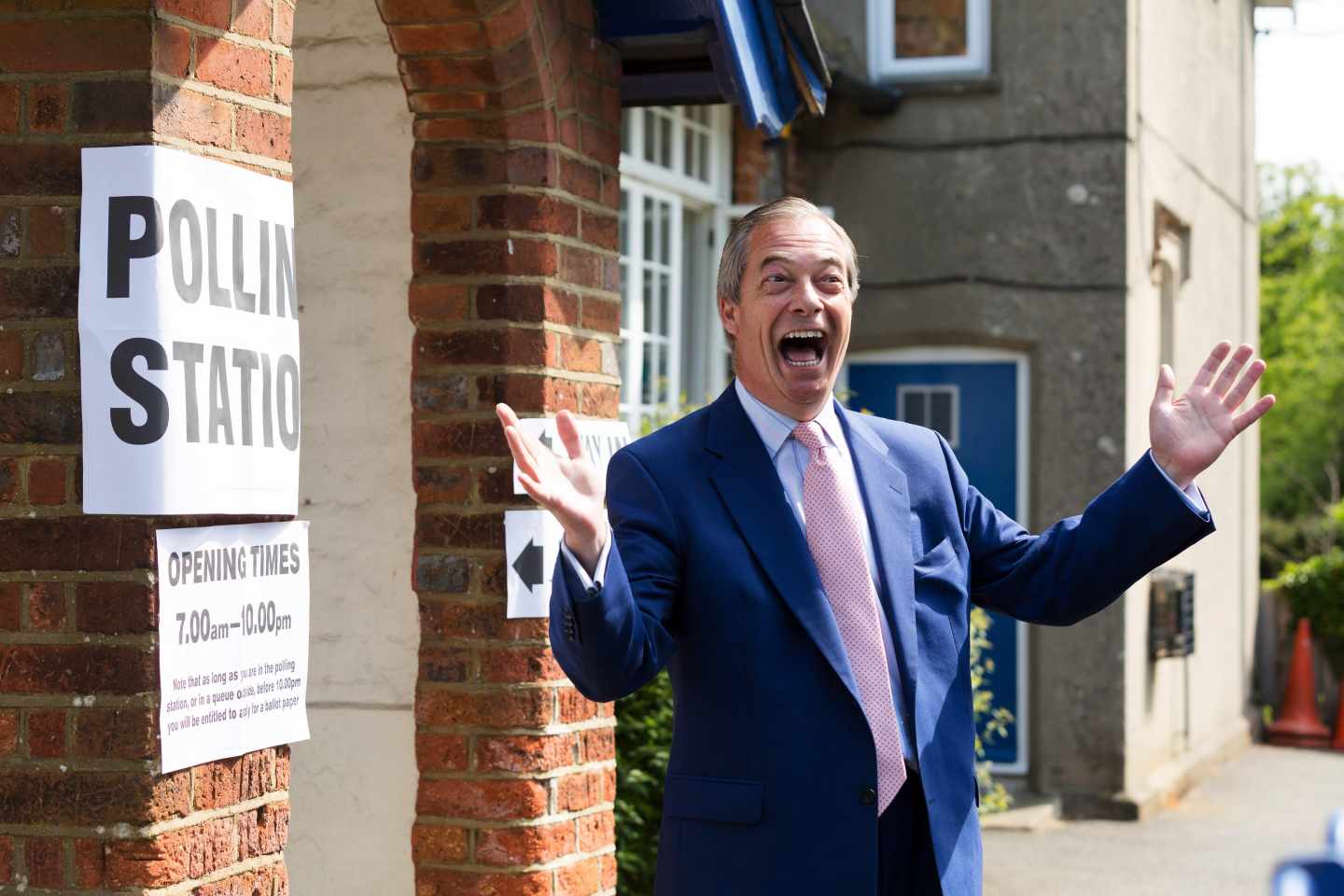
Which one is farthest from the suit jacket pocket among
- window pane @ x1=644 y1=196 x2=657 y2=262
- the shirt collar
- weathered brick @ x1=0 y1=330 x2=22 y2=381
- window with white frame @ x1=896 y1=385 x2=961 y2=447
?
window with white frame @ x1=896 y1=385 x2=961 y2=447

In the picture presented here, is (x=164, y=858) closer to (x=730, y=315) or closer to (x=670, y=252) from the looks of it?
(x=730, y=315)

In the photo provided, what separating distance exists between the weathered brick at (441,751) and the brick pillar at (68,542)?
1.40 meters

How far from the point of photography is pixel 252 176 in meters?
3.53

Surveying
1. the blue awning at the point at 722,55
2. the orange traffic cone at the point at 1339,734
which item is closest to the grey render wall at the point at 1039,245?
the orange traffic cone at the point at 1339,734

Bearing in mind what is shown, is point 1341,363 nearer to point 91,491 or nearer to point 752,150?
point 752,150

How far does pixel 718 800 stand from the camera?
3.07 meters

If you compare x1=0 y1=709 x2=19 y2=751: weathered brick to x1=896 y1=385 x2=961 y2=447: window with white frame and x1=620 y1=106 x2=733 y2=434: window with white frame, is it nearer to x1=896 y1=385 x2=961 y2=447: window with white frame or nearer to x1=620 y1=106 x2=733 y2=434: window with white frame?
x1=620 y1=106 x2=733 y2=434: window with white frame

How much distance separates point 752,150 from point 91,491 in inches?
314

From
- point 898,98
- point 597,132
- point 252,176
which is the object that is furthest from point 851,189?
point 252,176

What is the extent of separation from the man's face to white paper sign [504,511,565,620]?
4.97ft

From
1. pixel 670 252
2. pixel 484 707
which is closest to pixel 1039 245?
pixel 670 252

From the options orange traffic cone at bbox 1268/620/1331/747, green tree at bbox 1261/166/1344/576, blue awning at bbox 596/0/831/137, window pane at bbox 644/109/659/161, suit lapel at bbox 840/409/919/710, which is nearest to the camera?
suit lapel at bbox 840/409/919/710

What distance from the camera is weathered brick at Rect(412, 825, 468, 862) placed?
472 cm

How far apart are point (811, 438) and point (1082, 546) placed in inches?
20.1
